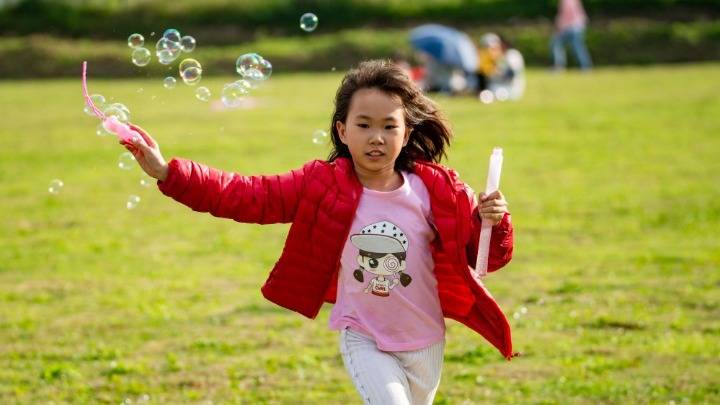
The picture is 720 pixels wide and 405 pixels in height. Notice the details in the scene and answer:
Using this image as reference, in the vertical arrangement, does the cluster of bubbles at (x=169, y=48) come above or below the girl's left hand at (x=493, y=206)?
above

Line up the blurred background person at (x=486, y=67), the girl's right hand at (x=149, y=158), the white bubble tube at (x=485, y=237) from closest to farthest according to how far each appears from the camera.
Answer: the girl's right hand at (x=149, y=158), the white bubble tube at (x=485, y=237), the blurred background person at (x=486, y=67)

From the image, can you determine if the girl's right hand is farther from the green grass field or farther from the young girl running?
the green grass field

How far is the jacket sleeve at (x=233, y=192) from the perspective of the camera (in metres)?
4.40

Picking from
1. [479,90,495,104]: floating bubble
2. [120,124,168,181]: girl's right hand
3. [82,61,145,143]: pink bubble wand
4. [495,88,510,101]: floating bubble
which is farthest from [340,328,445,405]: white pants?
[495,88,510,101]: floating bubble

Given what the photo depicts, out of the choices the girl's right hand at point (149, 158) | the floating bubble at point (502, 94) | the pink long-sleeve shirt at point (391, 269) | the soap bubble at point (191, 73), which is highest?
the soap bubble at point (191, 73)

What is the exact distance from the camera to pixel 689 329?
24.9 feet

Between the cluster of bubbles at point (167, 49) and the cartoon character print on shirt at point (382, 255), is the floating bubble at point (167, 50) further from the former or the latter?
the cartoon character print on shirt at point (382, 255)

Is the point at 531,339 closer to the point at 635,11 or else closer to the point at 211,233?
the point at 211,233

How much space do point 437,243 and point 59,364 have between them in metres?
3.27

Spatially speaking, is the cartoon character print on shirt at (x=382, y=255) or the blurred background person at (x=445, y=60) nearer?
the cartoon character print on shirt at (x=382, y=255)

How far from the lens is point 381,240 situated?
180 inches

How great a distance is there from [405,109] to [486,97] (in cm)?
2103

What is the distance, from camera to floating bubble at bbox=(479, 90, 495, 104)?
2541cm

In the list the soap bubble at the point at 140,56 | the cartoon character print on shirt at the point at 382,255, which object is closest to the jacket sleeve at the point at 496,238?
the cartoon character print on shirt at the point at 382,255
